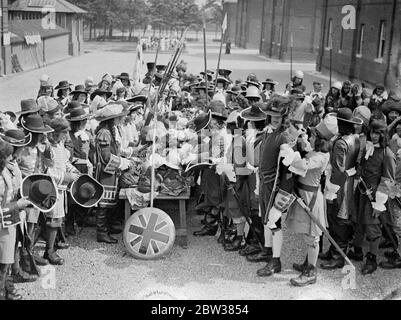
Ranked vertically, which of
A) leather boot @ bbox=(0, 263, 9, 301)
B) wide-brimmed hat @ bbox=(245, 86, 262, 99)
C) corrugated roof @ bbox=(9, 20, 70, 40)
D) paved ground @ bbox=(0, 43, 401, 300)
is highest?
corrugated roof @ bbox=(9, 20, 70, 40)

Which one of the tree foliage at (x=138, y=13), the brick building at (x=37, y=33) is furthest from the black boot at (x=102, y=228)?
the tree foliage at (x=138, y=13)

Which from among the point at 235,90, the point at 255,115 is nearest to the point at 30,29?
the point at 235,90

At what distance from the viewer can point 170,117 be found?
9070 mm

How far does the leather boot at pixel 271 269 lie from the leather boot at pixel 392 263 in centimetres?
123

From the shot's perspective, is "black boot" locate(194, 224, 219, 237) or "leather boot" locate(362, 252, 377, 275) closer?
"leather boot" locate(362, 252, 377, 275)

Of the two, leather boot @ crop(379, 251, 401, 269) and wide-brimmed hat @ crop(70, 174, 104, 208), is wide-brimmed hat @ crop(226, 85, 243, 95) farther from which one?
leather boot @ crop(379, 251, 401, 269)

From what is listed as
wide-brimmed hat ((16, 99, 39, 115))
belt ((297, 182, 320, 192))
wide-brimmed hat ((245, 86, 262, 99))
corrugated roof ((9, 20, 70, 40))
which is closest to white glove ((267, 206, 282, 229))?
belt ((297, 182, 320, 192))

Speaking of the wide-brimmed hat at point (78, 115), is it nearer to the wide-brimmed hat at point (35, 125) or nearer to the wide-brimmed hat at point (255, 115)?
the wide-brimmed hat at point (35, 125)

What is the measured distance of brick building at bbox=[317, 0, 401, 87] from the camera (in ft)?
67.3

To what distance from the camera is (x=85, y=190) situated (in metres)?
6.18

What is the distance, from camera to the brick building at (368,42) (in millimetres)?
20500

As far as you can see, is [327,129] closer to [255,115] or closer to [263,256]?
[255,115]

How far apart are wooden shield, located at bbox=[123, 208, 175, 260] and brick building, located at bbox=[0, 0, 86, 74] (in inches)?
791

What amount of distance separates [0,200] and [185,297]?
6.48 ft
